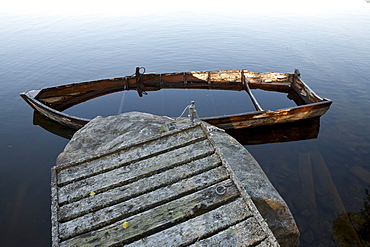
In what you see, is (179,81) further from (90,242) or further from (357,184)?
(90,242)

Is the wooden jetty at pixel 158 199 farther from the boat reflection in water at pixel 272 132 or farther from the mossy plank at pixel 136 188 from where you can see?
the boat reflection in water at pixel 272 132

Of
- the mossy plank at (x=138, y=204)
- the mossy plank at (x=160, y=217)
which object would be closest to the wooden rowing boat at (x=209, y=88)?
the mossy plank at (x=138, y=204)

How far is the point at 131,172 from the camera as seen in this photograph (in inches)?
186

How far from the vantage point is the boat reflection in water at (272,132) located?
519 inches

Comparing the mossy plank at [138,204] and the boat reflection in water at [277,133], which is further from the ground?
the boat reflection in water at [277,133]

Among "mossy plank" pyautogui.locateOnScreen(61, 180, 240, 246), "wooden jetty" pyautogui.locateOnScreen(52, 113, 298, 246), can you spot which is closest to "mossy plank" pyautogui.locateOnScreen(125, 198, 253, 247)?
"wooden jetty" pyautogui.locateOnScreen(52, 113, 298, 246)

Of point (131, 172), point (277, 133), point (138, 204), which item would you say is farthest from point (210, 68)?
point (138, 204)

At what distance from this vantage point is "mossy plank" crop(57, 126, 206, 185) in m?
4.76

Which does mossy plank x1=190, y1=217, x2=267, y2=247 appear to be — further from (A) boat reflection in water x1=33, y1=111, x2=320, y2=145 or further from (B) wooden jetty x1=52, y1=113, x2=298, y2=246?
(A) boat reflection in water x1=33, y1=111, x2=320, y2=145

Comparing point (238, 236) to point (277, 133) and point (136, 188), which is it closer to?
point (136, 188)

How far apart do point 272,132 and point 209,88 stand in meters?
7.18

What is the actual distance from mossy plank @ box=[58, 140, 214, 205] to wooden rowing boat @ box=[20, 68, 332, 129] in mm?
7333

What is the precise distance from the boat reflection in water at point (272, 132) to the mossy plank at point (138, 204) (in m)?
8.77

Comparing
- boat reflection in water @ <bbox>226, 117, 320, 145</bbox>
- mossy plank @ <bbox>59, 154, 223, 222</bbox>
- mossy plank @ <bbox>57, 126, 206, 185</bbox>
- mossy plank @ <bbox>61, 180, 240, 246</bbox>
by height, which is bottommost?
mossy plank @ <bbox>61, 180, 240, 246</bbox>
